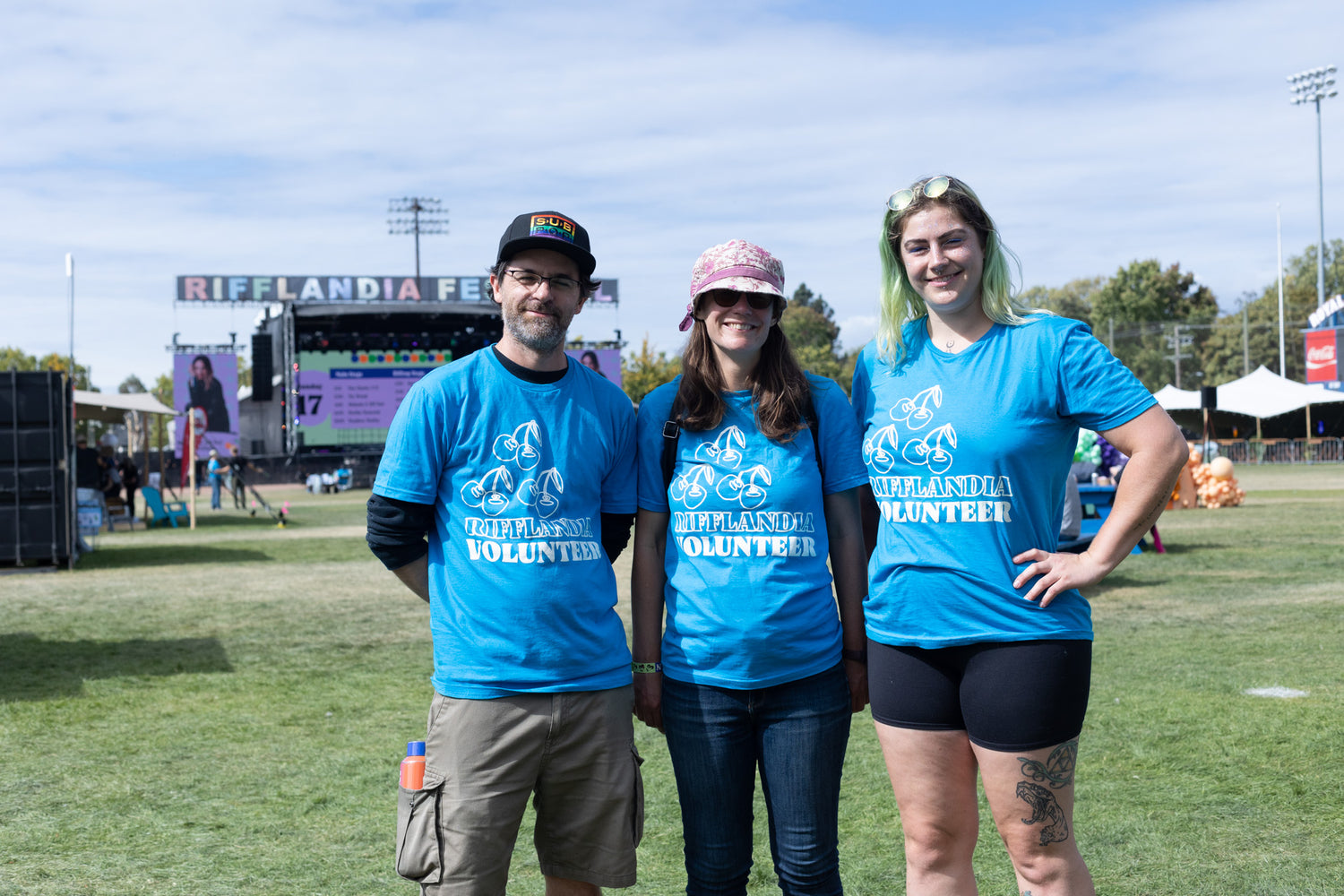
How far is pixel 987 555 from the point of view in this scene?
8.64 ft

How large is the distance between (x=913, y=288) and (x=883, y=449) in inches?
17.2

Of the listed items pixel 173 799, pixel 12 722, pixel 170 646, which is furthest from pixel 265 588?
pixel 173 799

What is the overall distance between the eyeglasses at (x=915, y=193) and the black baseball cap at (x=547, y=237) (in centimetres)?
77

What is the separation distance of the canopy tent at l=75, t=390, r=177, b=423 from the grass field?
9.15m

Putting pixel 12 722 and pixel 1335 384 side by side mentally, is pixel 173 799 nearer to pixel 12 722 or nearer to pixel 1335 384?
pixel 12 722

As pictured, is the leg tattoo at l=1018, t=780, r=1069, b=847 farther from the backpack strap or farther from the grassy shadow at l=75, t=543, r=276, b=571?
the grassy shadow at l=75, t=543, r=276, b=571

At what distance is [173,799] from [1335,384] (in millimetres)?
57349

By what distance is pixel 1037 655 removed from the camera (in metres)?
2.59

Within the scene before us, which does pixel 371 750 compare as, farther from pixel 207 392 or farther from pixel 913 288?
pixel 207 392

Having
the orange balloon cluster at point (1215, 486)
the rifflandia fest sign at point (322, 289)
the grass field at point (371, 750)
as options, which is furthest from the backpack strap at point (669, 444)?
the rifflandia fest sign at point (322, 289)

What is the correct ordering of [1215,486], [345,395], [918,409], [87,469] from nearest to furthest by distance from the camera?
[918,409]
[87,469]
[1215,486]
[345,395]

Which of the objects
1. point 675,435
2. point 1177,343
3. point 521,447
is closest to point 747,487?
point 675,435

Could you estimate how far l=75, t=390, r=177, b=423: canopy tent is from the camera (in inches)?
786

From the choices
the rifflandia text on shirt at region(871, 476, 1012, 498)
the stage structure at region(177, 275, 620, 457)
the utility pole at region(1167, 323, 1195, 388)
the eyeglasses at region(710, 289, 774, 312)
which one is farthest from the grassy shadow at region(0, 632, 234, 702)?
the utility pole at region(1167, 323, 1195, 388)
